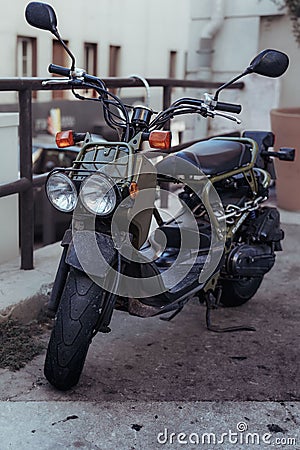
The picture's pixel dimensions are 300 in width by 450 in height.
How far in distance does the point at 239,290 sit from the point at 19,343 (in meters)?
1.19

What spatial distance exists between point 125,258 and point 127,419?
23.0 inches

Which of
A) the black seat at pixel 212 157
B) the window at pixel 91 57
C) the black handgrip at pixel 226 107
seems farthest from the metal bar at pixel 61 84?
the window at pixel 91 57

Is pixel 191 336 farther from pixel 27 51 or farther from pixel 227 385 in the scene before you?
pixel 27 51

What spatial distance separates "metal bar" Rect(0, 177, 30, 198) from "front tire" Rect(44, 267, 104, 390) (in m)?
0.92

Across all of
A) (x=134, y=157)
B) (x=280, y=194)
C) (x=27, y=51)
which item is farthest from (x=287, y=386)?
(x=27, y=51)

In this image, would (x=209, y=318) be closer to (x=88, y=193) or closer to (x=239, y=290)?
(x=239, y=290)

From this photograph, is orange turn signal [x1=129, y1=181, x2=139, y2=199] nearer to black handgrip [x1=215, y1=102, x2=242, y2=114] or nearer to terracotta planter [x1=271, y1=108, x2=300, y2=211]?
black handgrip [x1=215, y1=102, x2=242, y2=114]

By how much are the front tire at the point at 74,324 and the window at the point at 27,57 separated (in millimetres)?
9738

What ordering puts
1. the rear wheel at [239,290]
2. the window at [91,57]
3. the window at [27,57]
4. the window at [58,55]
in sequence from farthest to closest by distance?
1. the window at [91,57]
2. the window at [58,55]
3. the window at [27,57]
4. the rear wheel at [239,290]

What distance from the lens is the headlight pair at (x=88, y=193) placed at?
2.39 m

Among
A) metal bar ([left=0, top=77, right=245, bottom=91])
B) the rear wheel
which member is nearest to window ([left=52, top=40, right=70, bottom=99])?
metal bar ([left=0, top=77, right=245, bottom=91])

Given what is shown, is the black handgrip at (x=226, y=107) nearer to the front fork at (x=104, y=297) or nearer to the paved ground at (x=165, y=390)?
the front fork at (x=104, y=297)

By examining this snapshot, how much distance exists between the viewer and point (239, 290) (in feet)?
11.3

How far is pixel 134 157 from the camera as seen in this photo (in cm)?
250
